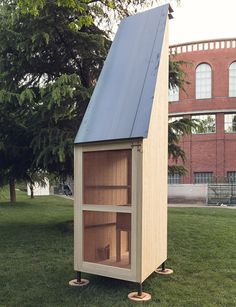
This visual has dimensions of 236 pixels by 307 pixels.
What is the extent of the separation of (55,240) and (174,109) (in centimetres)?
2832

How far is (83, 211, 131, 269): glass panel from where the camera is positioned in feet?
19.1

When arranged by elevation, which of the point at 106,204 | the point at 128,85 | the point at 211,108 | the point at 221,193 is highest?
the point at 211,108

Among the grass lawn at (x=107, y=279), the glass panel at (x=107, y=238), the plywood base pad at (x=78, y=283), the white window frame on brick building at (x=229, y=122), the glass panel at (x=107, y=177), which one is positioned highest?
the white window frame on brick building at (x=229, y=122)

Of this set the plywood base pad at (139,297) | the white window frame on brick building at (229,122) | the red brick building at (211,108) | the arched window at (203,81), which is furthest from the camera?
the arched window at (203,81)

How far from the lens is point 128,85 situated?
595 centimetres

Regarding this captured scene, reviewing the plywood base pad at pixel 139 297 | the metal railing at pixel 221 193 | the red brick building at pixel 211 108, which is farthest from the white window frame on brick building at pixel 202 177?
the plywood base pad at pixel 139 297

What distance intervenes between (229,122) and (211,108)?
1945 millimetres

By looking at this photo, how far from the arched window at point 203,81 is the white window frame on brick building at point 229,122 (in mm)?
2370

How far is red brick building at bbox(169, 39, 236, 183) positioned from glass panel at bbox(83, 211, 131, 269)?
28.7 m

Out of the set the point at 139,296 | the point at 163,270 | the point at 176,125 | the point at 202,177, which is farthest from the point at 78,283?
the point at 202,177

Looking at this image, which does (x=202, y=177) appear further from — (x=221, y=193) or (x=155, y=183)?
(x=155, y=183)

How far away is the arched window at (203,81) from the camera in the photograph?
35438mm

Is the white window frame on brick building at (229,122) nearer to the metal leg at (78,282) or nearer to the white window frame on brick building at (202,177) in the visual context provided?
the white window frame on brick building at (202,177)

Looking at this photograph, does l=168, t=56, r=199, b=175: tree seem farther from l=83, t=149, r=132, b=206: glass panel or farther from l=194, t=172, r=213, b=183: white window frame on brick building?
l=194, t=172, r=213, b=183: white window frame on brick building
